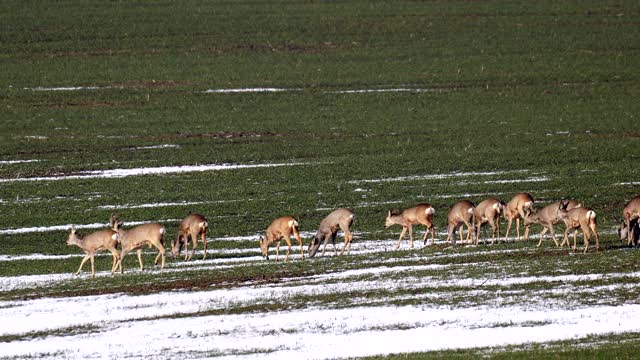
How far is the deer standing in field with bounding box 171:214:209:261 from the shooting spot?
1149 inches

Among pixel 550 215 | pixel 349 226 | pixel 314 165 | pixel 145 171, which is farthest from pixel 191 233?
pixel 314 165

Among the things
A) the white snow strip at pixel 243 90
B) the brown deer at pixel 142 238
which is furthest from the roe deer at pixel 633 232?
the white snow strip at pixel 243 90

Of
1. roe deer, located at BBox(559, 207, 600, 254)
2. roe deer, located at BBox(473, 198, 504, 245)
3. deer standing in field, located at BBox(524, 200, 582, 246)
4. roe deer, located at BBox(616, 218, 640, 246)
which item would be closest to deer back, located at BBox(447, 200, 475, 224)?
roe deer, located at BBox(473, 198, 504, 245)

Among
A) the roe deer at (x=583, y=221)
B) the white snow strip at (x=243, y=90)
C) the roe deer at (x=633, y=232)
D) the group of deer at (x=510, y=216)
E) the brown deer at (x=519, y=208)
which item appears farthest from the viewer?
the white snow strip at (x=243, y=90)

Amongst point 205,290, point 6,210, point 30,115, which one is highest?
point 30,115

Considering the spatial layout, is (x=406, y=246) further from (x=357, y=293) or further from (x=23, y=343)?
(x=23, y=343)

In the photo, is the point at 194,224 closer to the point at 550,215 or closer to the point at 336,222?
the point at 336,222

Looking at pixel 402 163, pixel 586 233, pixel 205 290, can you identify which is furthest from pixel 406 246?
pixel 402 163

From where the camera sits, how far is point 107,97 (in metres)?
60.4

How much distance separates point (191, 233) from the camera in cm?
2944

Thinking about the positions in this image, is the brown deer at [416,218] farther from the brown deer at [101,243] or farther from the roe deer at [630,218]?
the brown deer at [101,243]

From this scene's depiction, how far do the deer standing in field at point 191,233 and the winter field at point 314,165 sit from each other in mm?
589

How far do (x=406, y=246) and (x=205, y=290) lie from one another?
708 cm

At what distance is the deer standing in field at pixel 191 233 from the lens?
29.2 m
